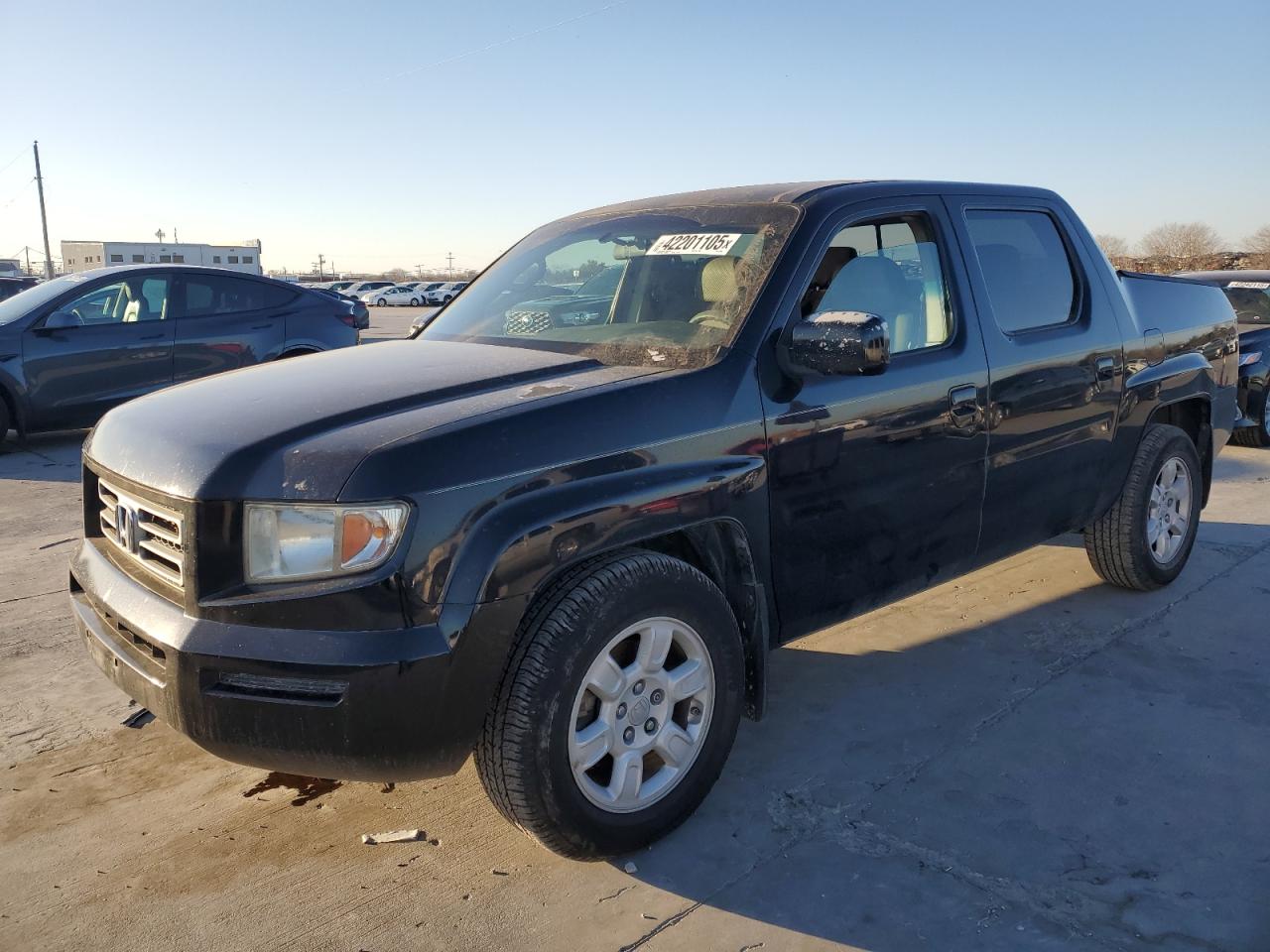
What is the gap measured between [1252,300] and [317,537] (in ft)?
32.5

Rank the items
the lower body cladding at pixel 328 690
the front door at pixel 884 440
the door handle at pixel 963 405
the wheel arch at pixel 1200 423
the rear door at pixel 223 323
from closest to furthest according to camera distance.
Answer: the lower body cladding at pixel 328 690 → the front door at pixel 884 440 → the door handle at pixel 963 405 → the wheel arch at pixel 1200 423 → the rear door at pixel 223 323

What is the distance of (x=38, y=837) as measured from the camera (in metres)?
2.95

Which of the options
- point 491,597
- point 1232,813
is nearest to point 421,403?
point 491,597

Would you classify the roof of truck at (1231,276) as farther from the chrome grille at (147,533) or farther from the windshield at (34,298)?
the windshield at (34,298)

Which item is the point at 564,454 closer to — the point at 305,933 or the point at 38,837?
the point at 305,933

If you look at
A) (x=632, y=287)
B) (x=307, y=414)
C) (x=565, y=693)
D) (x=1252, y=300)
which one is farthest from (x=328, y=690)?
(x=1252, y=300)

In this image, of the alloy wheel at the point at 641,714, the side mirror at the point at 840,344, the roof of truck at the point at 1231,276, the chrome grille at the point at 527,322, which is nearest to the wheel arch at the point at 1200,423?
the side mirror at the point at 840,344

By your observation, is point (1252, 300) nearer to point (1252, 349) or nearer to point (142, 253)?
point (1252, 349)

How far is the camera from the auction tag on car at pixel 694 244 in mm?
3432

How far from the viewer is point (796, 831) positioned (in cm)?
297

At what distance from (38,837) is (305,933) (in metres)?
0.98

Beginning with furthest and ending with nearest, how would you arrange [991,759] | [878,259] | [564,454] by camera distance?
[878,259]
[991,759]
[564,454]

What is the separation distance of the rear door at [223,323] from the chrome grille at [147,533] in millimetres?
6795

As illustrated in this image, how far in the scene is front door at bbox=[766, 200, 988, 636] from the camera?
3180 millimetres
